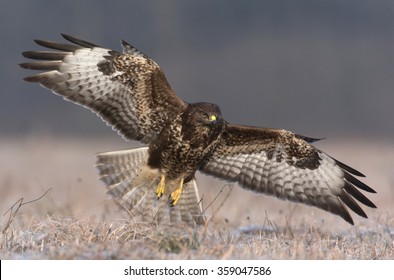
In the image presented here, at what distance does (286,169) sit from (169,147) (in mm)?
1329

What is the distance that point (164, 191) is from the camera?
27.3ft

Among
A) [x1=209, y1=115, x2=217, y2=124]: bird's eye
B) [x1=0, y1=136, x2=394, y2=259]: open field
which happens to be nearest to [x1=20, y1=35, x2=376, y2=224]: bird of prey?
[x1=209, y1=115, x2=217, y2=124]: bird's eye

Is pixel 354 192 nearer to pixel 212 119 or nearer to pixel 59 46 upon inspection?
pixel 212 119

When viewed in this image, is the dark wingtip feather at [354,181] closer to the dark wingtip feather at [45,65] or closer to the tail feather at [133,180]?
the tail feather at [133,180]

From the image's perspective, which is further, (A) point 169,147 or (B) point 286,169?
(B) point 286,169

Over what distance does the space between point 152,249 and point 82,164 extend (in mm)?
10209

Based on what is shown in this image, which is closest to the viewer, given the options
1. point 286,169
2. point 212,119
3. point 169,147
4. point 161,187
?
point 212,119

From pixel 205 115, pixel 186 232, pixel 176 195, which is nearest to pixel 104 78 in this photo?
pixel 205 115

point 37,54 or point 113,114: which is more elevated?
point 37,54

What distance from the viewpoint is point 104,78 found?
7.96 meters

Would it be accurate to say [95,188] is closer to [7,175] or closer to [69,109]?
[7,175]

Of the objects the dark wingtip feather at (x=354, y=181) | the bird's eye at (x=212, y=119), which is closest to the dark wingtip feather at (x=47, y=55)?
the bird's eye at (x=212, y=119)

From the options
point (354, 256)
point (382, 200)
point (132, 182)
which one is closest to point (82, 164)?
point (382, 200)

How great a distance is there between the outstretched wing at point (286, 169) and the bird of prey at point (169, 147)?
0.03 feet
